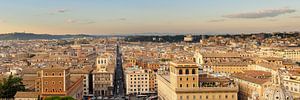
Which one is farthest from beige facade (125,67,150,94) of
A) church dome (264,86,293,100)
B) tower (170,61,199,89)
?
church dome (264,86,293,100)

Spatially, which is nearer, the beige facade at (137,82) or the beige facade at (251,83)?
the beige facade at (251,83)

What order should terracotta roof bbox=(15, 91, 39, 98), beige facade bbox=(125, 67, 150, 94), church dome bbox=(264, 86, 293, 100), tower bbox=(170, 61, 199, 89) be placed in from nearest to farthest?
church dome bbox=(264, 86, 293, 100) < tower bbox=(170, 61, 199, 89) < terracotta roof bbox=(15, 91, 39, 98) < beige facade bbox=(125, 67, 150, 94)

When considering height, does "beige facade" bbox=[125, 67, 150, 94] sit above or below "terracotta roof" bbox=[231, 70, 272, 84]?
below

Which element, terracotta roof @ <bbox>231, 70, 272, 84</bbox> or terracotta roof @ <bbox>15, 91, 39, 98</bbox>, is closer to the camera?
terracotta roof @ <bbox>15, 91, 39, 98</bbox>

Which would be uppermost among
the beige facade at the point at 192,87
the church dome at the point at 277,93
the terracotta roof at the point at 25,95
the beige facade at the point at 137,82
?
the church dome at the point at 277,93

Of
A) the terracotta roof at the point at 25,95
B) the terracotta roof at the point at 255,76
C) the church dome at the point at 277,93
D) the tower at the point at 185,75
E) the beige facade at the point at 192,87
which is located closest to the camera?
the church dome at the point at 277,93

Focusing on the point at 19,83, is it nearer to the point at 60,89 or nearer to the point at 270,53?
the point at 60,89

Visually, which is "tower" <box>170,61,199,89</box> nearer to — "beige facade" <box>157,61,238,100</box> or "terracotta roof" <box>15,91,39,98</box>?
"beige facade" <box>157,61,238,100</box>

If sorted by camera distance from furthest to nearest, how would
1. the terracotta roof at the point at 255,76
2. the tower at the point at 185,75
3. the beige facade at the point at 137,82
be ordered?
1. the beige facade at the point at 137,82
2. the terracotta roof at the point at 255,76
3. the tower at the point at 185,75

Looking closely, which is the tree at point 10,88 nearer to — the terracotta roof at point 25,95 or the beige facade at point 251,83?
the terracotta roof at point 25,95

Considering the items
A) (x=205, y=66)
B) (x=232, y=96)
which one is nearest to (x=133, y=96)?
(x=205, y=66)

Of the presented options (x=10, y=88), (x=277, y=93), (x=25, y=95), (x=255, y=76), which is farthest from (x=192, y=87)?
(x=10, y=88)

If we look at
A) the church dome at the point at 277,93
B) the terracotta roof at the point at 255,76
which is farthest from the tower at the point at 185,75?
the church dome at the point at 277,93
